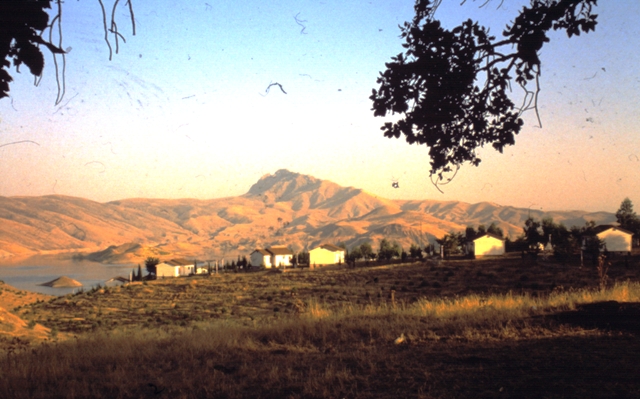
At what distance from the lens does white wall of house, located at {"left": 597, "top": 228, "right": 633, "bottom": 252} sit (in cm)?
7069

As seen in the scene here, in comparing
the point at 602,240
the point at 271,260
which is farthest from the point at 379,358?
the point at 271,260

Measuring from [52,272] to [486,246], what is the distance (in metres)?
109

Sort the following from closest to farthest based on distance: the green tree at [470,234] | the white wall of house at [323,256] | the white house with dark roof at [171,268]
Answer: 1. the green tree at [470,234]
2. the white house with dark roof at [171,268]
3. the white wall of house at [323,256]

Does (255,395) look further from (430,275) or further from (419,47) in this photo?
(430,275)

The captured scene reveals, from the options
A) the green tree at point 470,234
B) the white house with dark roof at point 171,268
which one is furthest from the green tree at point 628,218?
the white house with dark roof at point 171,268

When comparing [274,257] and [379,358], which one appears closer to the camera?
[379,358]

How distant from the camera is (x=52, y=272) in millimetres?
136500

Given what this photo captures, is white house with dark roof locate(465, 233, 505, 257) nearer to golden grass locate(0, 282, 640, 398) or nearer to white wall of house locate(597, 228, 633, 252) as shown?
white wall of house locate(597, 228, 633, 252)

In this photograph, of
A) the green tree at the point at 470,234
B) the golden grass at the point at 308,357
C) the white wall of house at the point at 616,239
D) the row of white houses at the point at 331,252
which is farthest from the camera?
the green tree at the point at 470,234

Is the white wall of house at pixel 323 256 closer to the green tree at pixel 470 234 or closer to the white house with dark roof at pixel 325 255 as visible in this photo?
the white house with dark roof at pixel 325 255

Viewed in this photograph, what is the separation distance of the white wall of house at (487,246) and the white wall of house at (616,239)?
14.0m

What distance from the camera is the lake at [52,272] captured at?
11264 centimetres

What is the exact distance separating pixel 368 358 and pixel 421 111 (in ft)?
13.3

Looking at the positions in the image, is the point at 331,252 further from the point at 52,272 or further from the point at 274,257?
the point at 52,272
